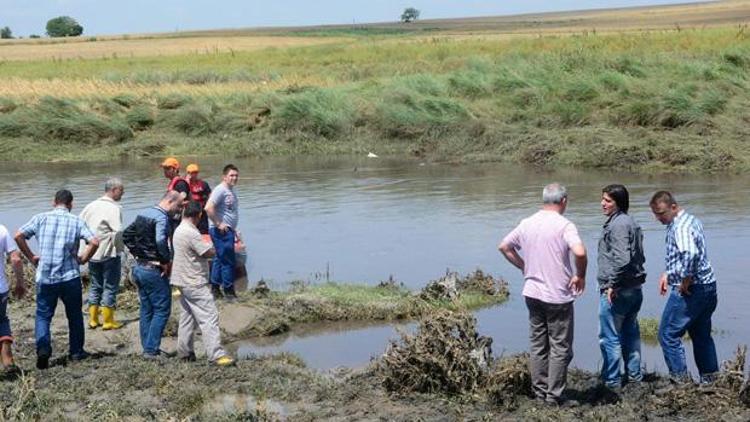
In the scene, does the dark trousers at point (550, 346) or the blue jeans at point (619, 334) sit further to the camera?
the blue jeans at point (619, 334)

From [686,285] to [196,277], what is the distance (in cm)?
429

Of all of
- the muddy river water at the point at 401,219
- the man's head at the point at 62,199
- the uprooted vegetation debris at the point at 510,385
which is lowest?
the muddy river water at the point at 401,219

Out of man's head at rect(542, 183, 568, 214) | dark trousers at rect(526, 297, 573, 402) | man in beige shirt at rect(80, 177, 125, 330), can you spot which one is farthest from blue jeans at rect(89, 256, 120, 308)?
man's head at rect(542, 183, 568, 214)

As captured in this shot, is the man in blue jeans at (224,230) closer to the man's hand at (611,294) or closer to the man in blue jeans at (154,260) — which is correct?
the man in blue jeans at (154,260)

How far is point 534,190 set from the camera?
21.8 meters

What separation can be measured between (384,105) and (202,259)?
22263mm

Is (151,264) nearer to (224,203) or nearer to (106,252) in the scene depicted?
(106,252)

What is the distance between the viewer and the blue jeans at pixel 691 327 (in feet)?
28.3

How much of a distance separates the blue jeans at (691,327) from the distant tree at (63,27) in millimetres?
160993

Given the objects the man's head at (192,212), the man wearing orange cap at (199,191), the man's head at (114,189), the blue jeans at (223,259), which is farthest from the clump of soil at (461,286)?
the man's head at (114,189)

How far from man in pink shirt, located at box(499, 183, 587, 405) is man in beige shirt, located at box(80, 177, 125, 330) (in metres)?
4.82

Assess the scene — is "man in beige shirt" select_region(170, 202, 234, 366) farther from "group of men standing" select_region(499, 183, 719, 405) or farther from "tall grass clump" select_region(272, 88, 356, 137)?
"tall grass clump" select_region(272, 88, 356, 137)

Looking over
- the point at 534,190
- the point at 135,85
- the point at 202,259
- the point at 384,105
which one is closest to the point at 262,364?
the point at 202,259

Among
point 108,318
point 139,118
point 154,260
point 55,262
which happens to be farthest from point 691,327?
point 139,118
